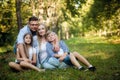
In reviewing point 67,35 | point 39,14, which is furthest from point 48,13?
point 67,35

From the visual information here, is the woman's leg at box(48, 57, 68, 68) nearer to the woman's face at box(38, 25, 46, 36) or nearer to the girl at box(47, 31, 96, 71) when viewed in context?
the girl at box(47, 31, 96, 71)

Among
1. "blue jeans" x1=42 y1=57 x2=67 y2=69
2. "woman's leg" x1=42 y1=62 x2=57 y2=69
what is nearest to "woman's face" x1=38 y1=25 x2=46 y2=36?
"blue jeans" x1=42 y1=57 x2=67 y2=69

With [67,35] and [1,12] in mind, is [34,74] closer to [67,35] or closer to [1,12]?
[1,12]

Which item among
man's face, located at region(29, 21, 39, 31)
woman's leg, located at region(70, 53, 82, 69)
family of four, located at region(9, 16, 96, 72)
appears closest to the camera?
woman's leg, located at region(70, 53, 82, 69)

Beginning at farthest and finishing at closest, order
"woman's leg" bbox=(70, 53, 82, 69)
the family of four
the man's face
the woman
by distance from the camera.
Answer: the woman → the family of four → the man's face → "woman's leg" bbox=(70, 53, 82, 69)

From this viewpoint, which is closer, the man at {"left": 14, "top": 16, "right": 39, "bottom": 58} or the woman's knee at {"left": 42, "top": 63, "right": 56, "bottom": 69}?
the man at {"left": 14, "top": 16, "right": 39, "bottom": 58}

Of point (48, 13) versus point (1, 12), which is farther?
point (1, 12)

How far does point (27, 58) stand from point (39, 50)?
526 mm

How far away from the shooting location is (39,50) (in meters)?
10.8

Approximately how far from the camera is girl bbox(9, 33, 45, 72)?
1034 cm

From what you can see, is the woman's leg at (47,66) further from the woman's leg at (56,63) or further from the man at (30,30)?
the man at (30,30)

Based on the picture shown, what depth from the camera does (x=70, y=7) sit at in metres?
36.4

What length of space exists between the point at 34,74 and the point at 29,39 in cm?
135

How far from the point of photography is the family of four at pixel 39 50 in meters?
10.4
